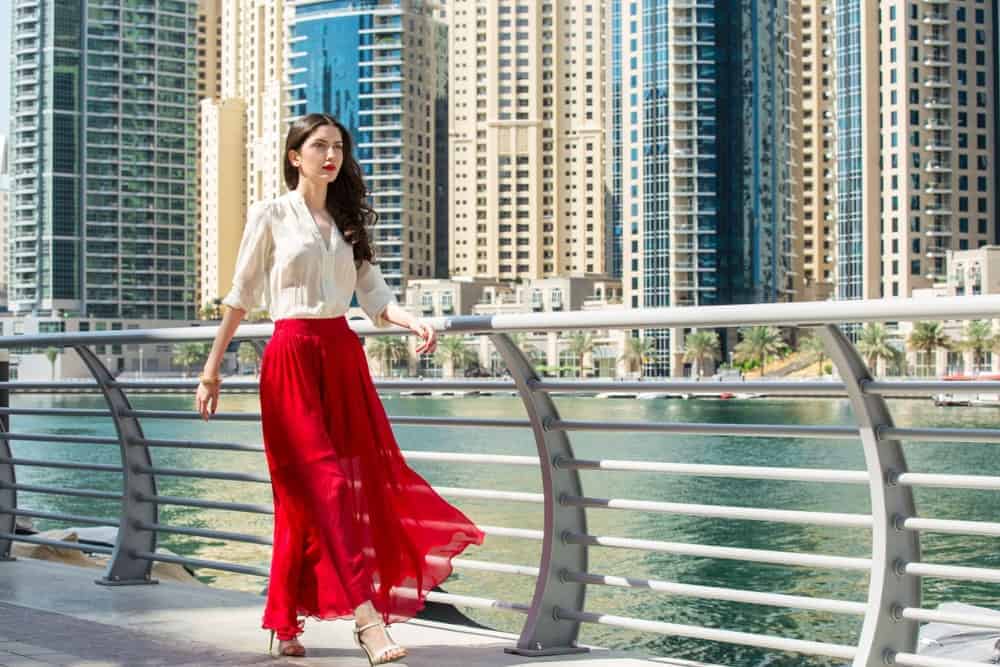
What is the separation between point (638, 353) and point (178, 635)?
125m

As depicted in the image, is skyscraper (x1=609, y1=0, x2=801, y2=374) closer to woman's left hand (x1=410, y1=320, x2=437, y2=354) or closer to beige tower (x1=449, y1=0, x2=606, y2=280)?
beige tower (x1=449, y1=0, x2=606, y2=280)

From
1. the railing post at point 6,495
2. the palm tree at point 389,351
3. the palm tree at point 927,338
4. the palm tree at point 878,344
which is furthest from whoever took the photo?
the palm tree at point 389,351


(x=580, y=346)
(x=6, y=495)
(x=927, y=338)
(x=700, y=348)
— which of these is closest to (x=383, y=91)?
(x=580, y=346)

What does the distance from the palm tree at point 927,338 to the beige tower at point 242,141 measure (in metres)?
87.6

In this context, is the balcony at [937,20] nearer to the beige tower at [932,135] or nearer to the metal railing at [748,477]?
the beige tower at [932,135]

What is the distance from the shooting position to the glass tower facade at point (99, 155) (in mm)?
159250

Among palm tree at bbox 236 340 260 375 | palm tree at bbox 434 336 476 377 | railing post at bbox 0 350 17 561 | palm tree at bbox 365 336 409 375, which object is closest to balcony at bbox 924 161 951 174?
palm tree at bbox 434 336 476 377

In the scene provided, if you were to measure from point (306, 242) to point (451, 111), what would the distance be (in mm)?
172915

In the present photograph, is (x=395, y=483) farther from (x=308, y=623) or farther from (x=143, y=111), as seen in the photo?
(x=143, y=111)

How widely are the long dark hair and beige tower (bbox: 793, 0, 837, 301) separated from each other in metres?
167

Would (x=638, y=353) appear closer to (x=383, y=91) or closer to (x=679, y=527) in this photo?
(x=383, y=91)

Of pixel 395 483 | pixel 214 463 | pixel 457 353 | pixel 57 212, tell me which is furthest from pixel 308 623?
pixel 57 212

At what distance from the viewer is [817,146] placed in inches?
6747

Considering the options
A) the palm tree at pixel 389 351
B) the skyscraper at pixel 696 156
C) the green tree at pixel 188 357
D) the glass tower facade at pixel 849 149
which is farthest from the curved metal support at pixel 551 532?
the glass tower facade at pixel 849 149
